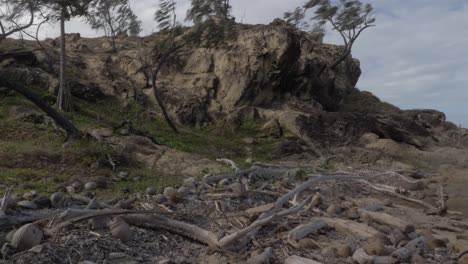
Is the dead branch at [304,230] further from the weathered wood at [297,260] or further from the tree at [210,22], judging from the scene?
the tree at [210,22]

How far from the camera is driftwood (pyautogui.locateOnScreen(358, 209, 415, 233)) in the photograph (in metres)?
6.52

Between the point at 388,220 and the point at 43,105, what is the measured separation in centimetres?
894

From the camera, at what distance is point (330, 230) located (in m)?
6.24

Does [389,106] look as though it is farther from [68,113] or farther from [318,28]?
[68,113]

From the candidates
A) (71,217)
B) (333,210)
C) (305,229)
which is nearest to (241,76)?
(333,210)

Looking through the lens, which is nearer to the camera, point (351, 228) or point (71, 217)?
point (71, 217)

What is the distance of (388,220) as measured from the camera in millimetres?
6855

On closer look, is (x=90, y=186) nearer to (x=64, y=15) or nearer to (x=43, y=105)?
(x=43, y=105)

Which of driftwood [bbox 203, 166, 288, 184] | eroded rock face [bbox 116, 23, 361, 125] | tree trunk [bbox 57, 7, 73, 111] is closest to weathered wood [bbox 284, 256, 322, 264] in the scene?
driftwood [bbox 203, 166, 288, 184]

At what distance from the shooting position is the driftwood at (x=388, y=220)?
6.52 metres

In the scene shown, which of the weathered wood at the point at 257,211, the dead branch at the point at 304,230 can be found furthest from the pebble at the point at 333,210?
the weathered wood at the point at 257,211

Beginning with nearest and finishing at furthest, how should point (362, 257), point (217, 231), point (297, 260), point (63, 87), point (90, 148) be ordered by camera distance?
point (297, 260) → point (362, 257) → point (217, 231) → point (90, 148) → point (63, 87)

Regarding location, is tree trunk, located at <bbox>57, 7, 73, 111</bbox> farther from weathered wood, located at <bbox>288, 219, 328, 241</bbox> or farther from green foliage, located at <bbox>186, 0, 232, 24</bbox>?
weathered wood, located at <bbox>288, 219, 328, 241</bbox>

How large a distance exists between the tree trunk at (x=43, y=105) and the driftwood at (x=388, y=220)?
318 inches
